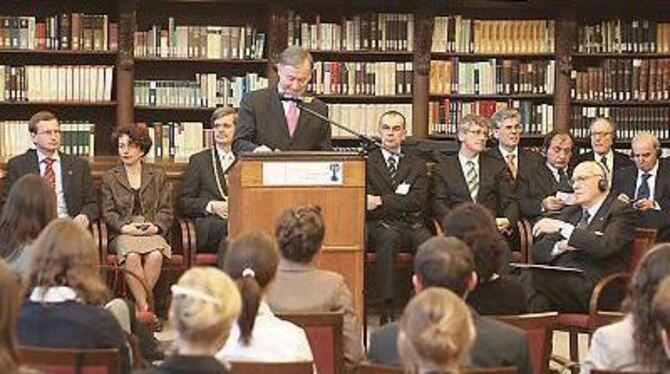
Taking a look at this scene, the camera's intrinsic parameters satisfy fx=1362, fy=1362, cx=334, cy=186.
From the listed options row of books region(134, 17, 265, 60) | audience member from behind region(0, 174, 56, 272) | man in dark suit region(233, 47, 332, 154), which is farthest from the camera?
row of books region(134, 17, 265, 60)

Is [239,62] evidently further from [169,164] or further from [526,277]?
[526,277]

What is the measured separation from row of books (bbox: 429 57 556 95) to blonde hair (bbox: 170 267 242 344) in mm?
7336

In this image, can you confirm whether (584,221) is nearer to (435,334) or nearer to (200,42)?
(200,42)

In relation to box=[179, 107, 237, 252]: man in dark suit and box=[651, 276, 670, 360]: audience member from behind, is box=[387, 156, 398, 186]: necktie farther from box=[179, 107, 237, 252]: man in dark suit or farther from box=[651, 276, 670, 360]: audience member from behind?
box=[651, 276, 670, 360]: audience member from behind

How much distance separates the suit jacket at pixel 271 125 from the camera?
799cm

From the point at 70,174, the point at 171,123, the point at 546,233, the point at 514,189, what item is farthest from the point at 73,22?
the point at 546,233

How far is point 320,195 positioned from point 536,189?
261 cm

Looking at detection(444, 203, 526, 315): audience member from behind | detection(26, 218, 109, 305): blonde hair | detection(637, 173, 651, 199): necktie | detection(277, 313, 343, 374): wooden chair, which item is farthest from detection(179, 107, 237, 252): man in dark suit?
detection(26, 218, 109, 305): blonde hair

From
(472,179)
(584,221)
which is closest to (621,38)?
(472,179)

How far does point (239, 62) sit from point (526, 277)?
3.85 meters

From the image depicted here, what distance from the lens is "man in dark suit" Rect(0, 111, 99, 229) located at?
28.5 feet

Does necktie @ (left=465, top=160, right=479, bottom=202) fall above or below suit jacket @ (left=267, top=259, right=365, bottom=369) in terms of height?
above

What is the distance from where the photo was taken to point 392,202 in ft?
29.2

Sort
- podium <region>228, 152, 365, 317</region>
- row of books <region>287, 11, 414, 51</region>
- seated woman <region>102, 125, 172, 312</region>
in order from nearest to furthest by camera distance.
→ podium <region>228, 152, 365, 317</region> < seated woman <region>102, 125, 172, 312</region> < row of books <region>287, 11, 414, 51</region>
